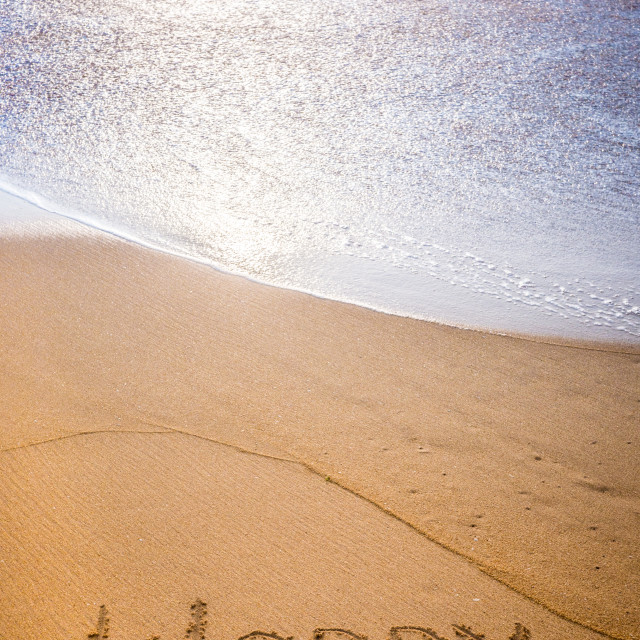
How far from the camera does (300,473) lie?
2615mm

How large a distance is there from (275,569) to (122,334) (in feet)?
5.31

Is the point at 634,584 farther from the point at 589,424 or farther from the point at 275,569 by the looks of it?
the point at 275,569

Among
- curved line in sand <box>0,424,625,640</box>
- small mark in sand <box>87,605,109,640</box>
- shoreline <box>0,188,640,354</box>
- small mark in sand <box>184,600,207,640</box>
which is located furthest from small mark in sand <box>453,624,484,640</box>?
shoreline <box>0,188,640,354</box>

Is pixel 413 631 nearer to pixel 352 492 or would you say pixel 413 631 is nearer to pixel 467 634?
pixel 467 634

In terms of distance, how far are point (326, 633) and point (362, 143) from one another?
4.51 metres

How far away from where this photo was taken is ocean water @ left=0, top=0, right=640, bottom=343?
411 centimetres

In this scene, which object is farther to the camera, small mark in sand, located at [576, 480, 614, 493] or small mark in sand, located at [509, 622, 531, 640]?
small mark in sand, located at [576, 480, 614, 493]

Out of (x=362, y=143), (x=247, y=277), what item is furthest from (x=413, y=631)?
(x=362, y=143)

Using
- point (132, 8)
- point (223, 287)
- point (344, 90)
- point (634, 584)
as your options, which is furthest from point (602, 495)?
point (132, 8)

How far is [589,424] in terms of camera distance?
2.91 metres

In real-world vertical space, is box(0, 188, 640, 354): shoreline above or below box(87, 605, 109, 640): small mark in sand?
above

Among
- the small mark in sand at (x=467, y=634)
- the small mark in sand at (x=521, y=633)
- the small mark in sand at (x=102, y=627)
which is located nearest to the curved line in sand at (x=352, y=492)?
the small mark in sand at (x=521, y=633)

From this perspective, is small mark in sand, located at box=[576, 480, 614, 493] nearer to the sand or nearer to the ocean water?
the sand

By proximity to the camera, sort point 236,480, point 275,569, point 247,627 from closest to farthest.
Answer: point 247,627, point 275,569, point 236,480
